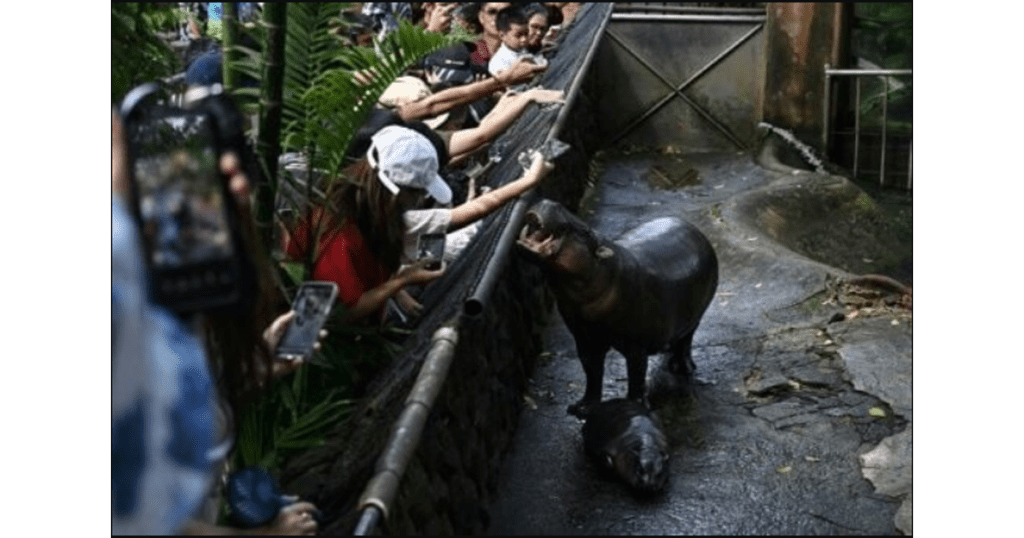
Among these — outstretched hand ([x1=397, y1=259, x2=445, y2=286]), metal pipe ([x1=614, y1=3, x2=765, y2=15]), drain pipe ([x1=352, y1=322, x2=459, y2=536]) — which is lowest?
drain pipe ([x1=352, y1=322, x2=459, y2=536])

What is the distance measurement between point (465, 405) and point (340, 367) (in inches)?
19.8

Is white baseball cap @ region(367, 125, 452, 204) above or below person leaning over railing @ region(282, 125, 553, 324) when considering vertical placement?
above

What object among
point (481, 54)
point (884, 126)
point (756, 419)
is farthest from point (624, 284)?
point (884, 126)

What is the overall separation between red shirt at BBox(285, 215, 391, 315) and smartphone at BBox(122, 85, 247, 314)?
248 cm

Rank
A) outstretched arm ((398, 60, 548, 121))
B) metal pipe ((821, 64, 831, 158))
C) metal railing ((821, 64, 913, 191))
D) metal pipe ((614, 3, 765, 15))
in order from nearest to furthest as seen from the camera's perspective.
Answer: outstretched arm ((398, 60, 548, 121)) → metal railing ((821, 64, 913, 191)) → metal pipe ((821, 64, 831, 158)) → metal pipe ((614, 3, 765, 15))

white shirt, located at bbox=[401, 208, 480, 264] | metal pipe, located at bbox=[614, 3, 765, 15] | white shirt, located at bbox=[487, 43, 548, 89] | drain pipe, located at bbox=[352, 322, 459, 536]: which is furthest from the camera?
metal pipe, located at bbox=[614, 3, 765, 15]

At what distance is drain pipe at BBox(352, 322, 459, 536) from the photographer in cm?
559

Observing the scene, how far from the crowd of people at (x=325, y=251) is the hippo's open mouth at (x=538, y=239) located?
0.51 ft

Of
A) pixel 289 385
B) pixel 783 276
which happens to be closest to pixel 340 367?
pixel 289 385

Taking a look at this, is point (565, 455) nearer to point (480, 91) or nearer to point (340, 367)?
point (340, 367)

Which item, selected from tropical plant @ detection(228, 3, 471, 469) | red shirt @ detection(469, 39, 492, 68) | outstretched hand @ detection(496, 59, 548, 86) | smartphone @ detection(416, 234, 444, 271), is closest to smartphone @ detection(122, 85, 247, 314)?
tropical plant @ detection(228, 3, 471, 469)

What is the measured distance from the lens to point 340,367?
7.14 m

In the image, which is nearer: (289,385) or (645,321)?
(289,385)

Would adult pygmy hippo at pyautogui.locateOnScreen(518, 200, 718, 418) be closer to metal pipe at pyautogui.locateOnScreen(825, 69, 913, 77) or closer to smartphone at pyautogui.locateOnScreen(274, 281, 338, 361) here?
smartphone at pyautogui.locateOnScreen(274, 281, 338, 361)
